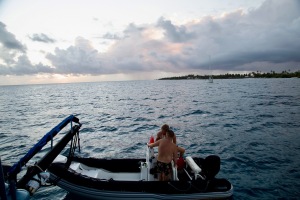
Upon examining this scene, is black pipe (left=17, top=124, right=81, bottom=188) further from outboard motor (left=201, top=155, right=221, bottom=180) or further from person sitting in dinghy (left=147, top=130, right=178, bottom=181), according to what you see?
outboard motor (left=201, top=155, right=221, bottom=180)

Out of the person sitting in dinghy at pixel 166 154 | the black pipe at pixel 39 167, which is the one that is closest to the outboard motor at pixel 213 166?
the person sitting in dinghy at pixel 166 154

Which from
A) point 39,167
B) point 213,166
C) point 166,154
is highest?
point 39,167

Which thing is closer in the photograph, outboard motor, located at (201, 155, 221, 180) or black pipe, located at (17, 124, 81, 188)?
black pipe, located at (17, 124, 81, 188)

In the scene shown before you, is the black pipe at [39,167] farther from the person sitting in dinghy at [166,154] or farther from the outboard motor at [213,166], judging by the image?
the outboard motor at [213,166]

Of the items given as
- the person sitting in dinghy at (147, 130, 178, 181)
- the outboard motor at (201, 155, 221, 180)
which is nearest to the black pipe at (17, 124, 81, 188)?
the person sitting in dinghy at (147, 130, 178, 181)

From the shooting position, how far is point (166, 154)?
7.48 m

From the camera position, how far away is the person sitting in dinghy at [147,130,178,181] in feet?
24.3

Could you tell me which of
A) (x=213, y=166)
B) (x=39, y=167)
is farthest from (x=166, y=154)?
(x=39, y=167)

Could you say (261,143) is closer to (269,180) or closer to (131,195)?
(269,180)

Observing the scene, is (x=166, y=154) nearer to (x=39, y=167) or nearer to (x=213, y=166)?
(x=213, y=166)

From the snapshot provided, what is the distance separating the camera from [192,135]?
703 inches

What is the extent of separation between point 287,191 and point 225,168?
9.72 feet

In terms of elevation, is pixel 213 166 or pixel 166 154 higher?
pixel 166 154

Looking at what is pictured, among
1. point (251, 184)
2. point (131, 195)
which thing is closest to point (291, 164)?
point (251, 184)
